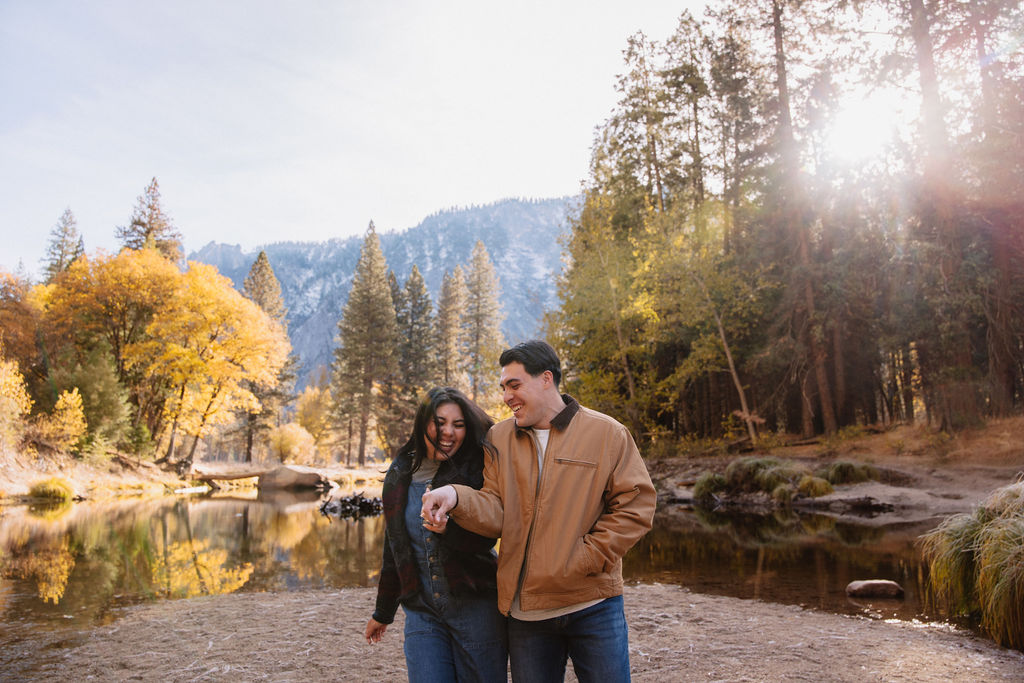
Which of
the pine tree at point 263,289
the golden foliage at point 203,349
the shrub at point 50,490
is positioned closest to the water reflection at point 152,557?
the shrub at point 50,490

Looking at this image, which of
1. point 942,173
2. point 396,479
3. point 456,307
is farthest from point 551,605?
point 456,307

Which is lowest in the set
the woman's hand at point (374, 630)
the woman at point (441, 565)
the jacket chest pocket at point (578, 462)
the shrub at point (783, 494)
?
the shrub at point (783, 494)

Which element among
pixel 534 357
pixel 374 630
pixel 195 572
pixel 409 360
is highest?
pixel 409 360

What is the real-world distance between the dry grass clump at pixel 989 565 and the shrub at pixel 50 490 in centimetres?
1946

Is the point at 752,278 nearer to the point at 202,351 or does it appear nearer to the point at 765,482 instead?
the point at 765,482

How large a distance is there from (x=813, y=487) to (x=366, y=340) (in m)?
31.5

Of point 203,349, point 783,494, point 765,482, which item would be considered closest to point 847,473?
point 783,494

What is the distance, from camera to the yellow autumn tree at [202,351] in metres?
24.8

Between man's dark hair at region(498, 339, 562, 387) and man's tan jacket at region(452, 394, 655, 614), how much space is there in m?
0.17

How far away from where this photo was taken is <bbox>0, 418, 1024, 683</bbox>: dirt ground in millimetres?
3756

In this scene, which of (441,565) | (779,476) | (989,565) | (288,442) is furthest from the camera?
(288,442)

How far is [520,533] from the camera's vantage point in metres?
2.09

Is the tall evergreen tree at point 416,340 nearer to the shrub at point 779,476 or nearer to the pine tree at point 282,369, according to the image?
the pine tree at point 282,369

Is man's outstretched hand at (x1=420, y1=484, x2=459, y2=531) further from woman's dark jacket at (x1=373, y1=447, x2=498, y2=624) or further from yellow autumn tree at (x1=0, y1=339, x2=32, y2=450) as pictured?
yellow autumn tree at (x1=0, y1=339, x2=32, y2=450)
